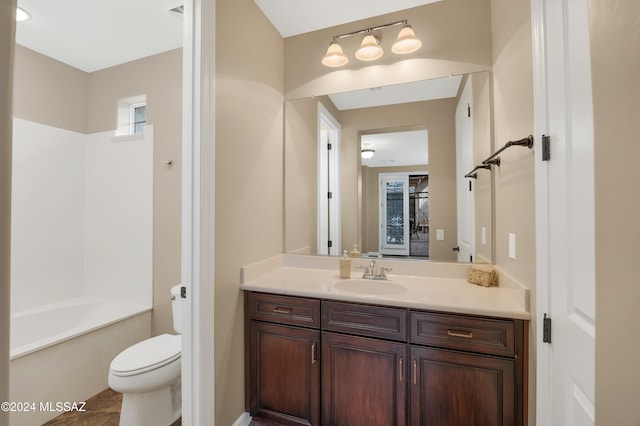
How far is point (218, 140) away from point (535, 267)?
5.09 feet

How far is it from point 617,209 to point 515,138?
855 mm

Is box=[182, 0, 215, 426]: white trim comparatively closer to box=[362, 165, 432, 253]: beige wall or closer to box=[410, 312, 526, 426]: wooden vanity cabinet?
box=[410, 312, 526, 426]: wooden vanity cabinet

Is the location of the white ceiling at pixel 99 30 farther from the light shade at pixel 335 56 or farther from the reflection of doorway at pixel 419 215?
the reflection of doorway at pixel 419 215

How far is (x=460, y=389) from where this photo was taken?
1.22 m

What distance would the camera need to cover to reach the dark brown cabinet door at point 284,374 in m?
1.47

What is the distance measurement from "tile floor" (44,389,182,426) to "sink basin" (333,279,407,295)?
4.48ft

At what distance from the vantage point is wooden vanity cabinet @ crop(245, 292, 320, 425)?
1469 mm

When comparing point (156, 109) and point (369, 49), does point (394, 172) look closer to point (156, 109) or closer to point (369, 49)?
point (369, 49)

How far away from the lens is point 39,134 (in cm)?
236

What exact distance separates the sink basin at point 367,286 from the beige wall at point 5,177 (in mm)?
1424

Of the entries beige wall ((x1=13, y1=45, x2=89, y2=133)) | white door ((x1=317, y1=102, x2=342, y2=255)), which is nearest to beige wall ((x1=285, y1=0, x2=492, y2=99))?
white door ((x1=317, y1=102, x2=342, y2=255))

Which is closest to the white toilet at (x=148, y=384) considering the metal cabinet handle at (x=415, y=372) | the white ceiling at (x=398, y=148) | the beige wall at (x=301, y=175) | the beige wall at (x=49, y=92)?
the beige wall at (x=301, y=175)

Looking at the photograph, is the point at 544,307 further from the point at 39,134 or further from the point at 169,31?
the point at 39,134

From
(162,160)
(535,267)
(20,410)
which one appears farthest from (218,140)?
(20,410)
